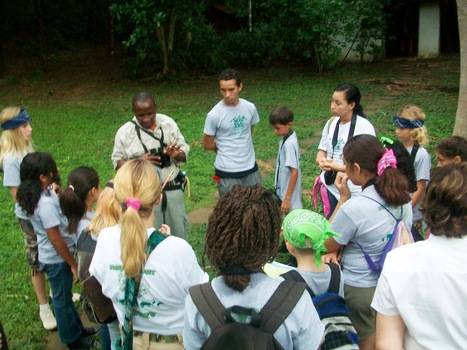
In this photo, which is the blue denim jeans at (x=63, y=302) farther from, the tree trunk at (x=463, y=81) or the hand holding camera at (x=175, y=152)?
the tree trunk at (x=463, y=81)

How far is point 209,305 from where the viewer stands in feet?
6.39

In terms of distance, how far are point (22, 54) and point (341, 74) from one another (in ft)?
37.3

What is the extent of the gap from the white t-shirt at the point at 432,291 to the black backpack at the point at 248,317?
370 millimetres

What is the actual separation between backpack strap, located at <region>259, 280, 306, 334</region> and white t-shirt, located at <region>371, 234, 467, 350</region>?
350mm

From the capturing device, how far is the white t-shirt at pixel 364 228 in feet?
9.26

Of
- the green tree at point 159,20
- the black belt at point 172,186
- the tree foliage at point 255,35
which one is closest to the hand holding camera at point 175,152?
the black belt at point 172,186

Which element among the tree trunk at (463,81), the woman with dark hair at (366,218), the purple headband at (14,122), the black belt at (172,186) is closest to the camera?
the woman with dark hair at (366,218)

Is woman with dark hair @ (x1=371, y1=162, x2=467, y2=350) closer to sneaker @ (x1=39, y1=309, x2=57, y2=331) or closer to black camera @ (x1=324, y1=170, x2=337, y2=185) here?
black camera @ (x1=324, y1=170, x2=337, y2=185)

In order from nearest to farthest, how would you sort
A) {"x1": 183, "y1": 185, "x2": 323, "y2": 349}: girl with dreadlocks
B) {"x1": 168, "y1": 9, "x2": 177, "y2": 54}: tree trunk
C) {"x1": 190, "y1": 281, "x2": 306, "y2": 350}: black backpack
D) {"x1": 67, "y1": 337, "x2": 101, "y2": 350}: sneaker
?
{"x1": 190, "y1": 281, "x2": 306, "y2": 350}: black backpack, {"x1": 183, "y1": 185, "x2": 323, "y2": 349}: girl with dreadlocks, {"x1": 67, "y1": 337, "x2": 101, "y2": 350}: sneaker, {"x1": 168, "y1": 9, "x2": 177, "y2": 54}: tree trunk

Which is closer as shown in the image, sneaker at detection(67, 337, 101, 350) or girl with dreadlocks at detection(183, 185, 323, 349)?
girl with dreadlocks at detection(183, 185, 323, 349)

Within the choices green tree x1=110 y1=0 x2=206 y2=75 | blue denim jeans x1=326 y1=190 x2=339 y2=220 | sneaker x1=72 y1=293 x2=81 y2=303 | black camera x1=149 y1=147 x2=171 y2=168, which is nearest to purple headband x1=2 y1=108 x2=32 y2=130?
black camera x1=149 y1=147 x2=171 y2=168

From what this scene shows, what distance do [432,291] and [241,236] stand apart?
72cm

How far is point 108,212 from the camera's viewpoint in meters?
2.94

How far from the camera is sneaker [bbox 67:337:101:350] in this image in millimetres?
3690
